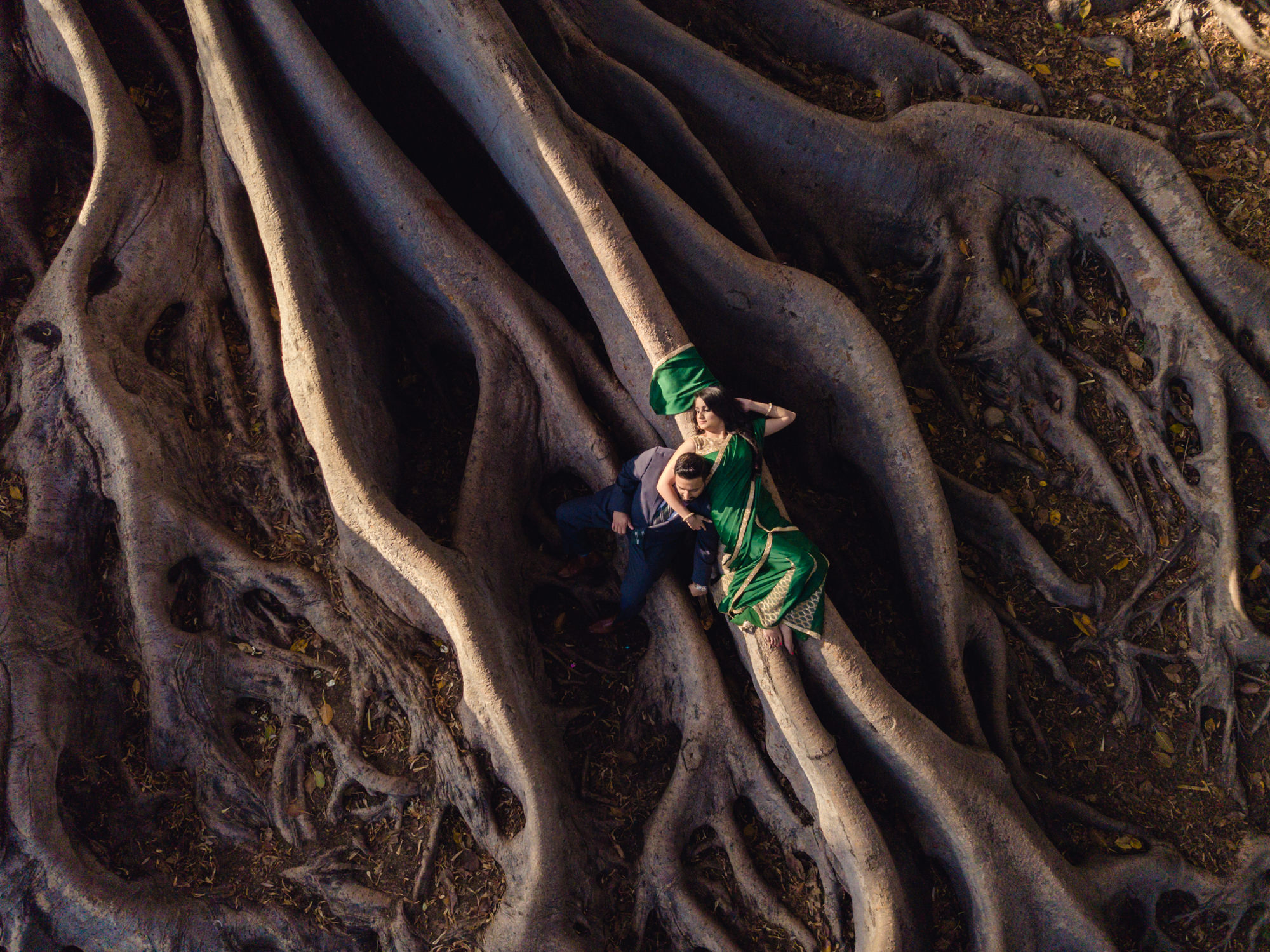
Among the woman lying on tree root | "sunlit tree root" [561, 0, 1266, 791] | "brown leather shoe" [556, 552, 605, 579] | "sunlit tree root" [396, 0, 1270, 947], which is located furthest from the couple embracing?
"sunlit tree root" [561, 0, 1266, 791]

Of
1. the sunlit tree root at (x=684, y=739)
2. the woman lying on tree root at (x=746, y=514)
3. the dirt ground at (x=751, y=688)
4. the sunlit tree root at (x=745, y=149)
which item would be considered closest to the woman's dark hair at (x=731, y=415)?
the woman lying on tree root at (x=746, y=514)

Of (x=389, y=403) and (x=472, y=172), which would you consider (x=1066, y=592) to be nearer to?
(x=389, y=403)

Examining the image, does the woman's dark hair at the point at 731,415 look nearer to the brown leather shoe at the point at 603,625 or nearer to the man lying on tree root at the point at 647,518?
the man lying on tree root at the point at 647,518

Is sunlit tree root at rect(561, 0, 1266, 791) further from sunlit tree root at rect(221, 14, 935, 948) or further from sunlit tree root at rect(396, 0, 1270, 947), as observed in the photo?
sunlit tree root at rect(221, 14, 935, 948)

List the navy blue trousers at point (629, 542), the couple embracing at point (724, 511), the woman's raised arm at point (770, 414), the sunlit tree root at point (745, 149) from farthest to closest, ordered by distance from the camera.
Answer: the sunlit tree root at point (745, 149)
the navy blue trousers at point (629, 542)
the woman's raised arm at point (770, 414)
the couple embracing at point (724, 511)

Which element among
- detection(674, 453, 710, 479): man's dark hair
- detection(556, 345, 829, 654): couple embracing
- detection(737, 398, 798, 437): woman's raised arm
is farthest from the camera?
detection(737, 398, 798, 437): woman's raised arm

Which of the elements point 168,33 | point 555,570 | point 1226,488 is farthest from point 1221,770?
point 168,33

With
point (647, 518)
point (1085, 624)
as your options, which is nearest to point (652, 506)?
point (647, 518)

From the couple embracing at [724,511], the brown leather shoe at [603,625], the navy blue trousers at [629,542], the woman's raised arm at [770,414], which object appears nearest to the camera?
the couple embracing at [724,511]
